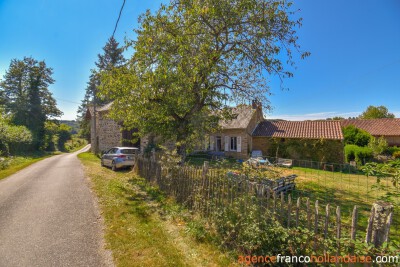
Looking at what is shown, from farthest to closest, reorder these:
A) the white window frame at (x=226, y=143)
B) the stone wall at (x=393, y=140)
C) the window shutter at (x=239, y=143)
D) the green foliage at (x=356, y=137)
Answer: the stone wall at (x=393, y=140) < the white window frame at (x=226, y=143) < the window shutter at (x=239, y=143) < the green foliage at (x=356, y=137)

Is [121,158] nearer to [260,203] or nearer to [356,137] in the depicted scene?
[260,203]

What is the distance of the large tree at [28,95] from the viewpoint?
30.9m

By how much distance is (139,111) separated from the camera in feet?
29.7

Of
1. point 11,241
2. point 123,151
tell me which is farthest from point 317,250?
point 123,151

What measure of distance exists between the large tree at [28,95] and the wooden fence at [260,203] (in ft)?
105

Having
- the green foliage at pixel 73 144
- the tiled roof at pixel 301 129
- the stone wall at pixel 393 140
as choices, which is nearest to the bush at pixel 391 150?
the stone wall at pixel 393 140

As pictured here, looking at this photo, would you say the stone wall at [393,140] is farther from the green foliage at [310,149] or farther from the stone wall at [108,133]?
the stone wall at [108,133]

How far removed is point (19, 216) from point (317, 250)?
24.3 feet

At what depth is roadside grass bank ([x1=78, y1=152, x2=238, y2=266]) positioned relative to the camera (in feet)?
12.4

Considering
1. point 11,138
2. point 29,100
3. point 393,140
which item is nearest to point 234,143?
point 11,138

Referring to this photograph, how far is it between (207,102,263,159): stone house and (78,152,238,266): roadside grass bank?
14878mm

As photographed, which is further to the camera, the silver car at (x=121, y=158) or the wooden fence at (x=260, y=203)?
the silver car at (x=121, y=158)

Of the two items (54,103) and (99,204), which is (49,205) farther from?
(54,103)

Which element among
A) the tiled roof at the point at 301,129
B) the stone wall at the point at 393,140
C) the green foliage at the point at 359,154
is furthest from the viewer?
the stone wall at the point at 393,140
